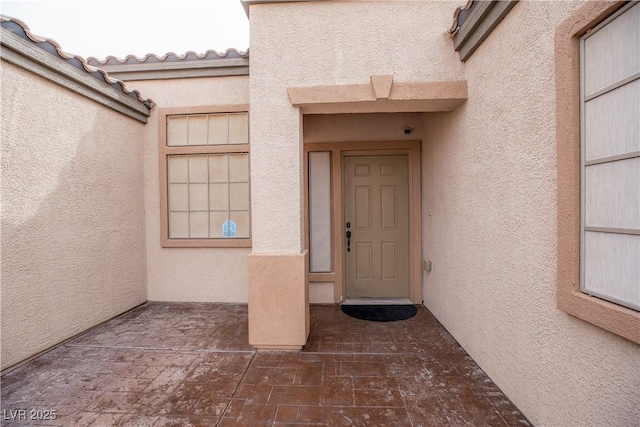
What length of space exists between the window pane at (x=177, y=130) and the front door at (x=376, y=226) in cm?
274

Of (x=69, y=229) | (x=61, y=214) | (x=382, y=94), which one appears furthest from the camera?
(x=69, y=229)

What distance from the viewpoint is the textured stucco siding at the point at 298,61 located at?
125 inches

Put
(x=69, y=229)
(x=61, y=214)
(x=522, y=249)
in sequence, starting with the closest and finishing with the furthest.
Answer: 1. (x=522, y=249)
2. (x=61, y=214)
3. (x=69, y=229)

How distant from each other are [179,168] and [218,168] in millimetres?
671

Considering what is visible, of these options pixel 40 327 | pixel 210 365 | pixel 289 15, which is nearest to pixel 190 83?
pixel 289 15

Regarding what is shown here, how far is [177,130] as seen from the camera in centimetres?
493

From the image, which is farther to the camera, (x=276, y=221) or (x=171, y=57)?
(x=171, y=57)

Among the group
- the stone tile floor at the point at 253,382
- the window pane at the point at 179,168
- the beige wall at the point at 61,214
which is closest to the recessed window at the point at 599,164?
the stone tile floor at the point at 253,382

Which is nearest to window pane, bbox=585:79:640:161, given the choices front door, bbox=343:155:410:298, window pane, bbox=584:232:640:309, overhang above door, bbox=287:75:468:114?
window pane, bbox=584:232:640:309

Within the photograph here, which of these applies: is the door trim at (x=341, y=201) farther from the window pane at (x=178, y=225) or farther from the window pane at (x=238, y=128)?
the window pane at (x=178, y=225)

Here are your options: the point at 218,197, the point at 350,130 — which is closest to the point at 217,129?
the point at 218,197

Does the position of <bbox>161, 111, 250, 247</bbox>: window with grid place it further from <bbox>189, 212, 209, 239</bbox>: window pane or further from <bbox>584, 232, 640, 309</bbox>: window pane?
<bbox>584, 232, 640, 309</bbox>: window pane

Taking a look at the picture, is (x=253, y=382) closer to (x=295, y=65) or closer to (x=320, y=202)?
(x=320, y=202)

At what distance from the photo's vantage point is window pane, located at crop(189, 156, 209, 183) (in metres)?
4.91
